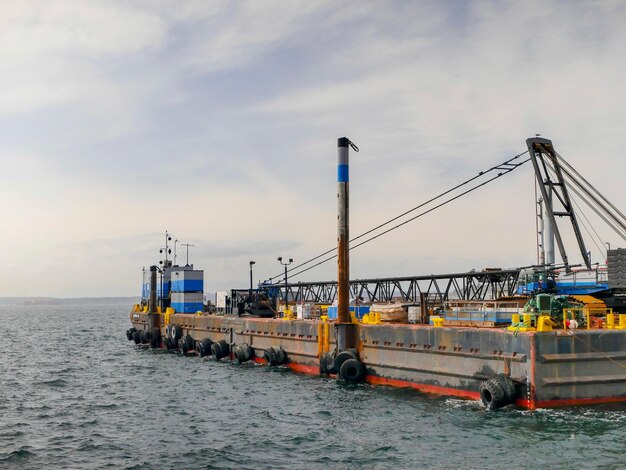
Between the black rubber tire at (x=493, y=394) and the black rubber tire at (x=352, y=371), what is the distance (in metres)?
10.7

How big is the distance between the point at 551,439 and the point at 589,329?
25.2 feet

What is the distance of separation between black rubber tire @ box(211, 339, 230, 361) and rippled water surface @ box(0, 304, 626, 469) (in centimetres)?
1390

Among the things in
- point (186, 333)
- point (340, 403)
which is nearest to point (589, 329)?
point (340, 403)

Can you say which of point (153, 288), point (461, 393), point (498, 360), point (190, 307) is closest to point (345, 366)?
point (461, 393)

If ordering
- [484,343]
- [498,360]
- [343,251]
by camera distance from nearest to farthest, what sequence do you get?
[498,360], [484,343], [343,251]

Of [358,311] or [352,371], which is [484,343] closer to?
[352,371]

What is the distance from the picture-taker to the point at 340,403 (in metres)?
31.8

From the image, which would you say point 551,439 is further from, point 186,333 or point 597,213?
point 186,333

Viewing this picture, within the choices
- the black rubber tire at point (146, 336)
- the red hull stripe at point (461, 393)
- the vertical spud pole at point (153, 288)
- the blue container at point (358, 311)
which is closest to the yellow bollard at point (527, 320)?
the red hull stripe at point (461, 393)

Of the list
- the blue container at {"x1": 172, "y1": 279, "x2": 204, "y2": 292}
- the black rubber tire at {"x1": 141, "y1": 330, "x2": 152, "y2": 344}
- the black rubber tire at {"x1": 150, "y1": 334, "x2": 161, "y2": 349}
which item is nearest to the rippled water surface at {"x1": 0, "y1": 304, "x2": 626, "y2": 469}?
the blue container at {"x1": 172, "y1": 279, "x2": 204, "y2": 292}

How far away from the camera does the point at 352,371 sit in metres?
37.8

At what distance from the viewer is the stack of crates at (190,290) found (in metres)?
69.8

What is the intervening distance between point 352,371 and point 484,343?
10.4 meters

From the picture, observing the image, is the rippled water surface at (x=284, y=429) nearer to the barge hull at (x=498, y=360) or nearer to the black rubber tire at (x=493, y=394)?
the black rubber tire at (x=493, y=394)
